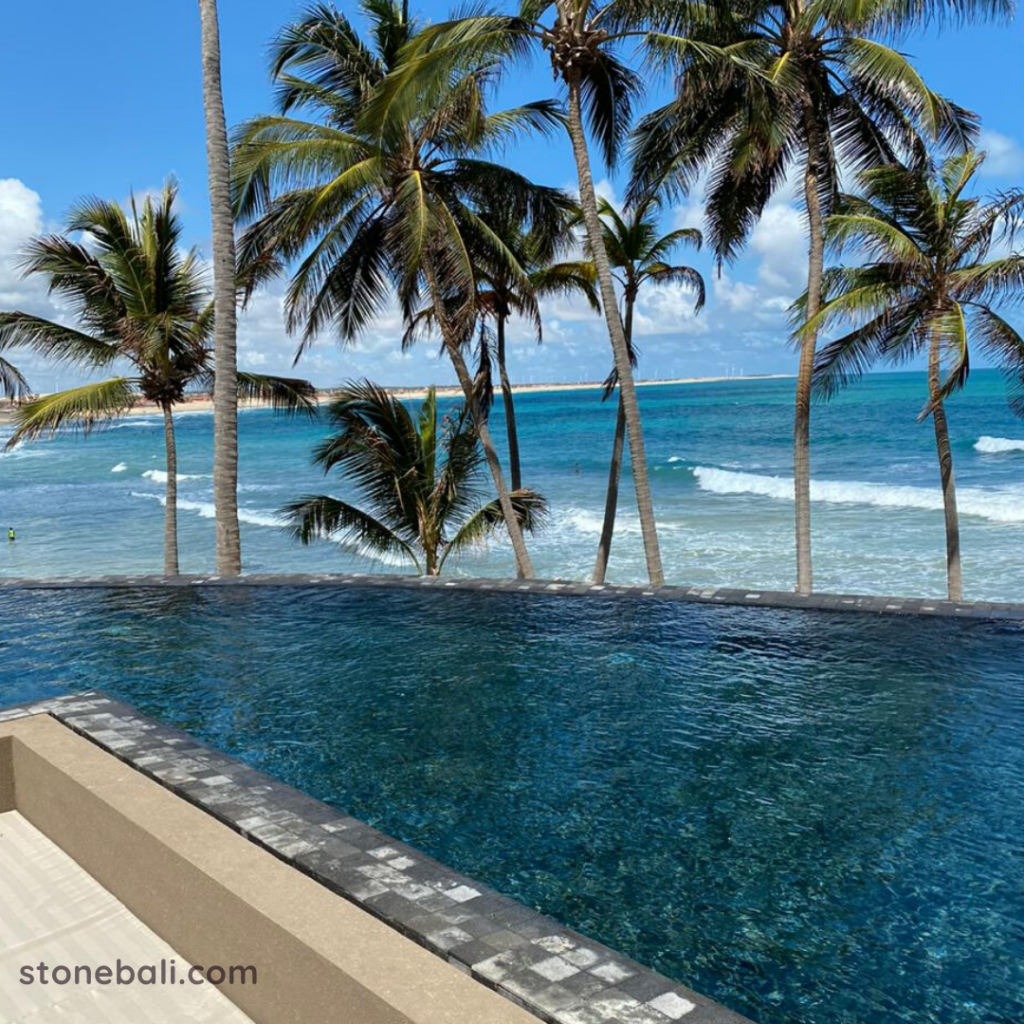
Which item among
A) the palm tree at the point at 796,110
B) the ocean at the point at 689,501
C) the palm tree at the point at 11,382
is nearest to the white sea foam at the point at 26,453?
the ocean at the point at 689,501

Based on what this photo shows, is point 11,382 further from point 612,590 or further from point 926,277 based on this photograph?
point 926,277

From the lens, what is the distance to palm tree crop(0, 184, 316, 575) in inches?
537

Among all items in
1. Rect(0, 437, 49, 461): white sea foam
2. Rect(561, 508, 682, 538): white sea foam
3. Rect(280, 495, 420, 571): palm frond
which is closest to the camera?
Rect(280, 495, 420, 571): palm frond

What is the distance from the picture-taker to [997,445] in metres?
44.3

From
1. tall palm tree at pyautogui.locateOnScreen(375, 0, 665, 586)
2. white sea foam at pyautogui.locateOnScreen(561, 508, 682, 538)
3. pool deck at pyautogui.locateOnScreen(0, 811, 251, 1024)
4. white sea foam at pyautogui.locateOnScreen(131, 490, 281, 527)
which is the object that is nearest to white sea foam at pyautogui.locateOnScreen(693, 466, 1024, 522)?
white sea foam at pyautogui.locateOnScreen(561, 508, 682, 538)

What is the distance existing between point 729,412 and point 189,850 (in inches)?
2985

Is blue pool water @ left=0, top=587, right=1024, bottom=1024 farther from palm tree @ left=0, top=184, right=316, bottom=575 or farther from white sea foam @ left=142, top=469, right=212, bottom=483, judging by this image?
white sea foam @ left=142, top=469, right=212, bottom=483

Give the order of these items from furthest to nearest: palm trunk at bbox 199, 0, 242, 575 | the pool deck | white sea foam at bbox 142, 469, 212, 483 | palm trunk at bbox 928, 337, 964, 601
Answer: white sea foam at bbox 142, 469, 212, 483, palm trunk at bbox 928, 337, 964, 601, palm trunk at bbox 199, 0, 242, 575, the pool deck

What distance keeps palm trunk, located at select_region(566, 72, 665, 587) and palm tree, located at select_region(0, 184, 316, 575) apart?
462 centimetres

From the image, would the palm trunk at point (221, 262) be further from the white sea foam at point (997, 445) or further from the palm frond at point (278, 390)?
the white sea foam at point (997, 445)

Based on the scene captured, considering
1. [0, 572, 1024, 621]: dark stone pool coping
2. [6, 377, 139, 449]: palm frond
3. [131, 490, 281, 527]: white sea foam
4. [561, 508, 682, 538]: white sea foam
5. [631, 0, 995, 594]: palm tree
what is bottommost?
[561, 508, 682, 538]: white sea foam

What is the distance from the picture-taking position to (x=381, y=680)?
22.9 ft

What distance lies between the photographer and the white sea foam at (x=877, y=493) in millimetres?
28703

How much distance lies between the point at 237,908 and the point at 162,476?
153 ft
